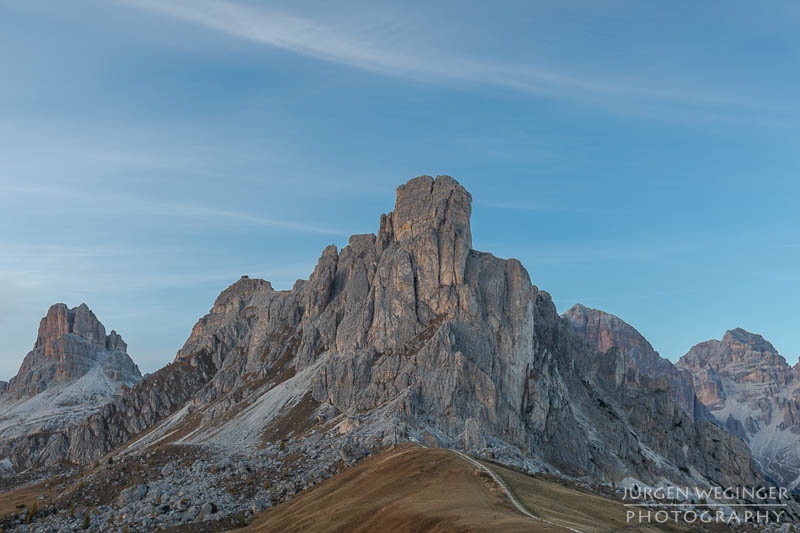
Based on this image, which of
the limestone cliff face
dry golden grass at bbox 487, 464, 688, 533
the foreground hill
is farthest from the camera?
the limestone cliff face

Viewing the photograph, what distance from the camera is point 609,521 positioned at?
250 feet

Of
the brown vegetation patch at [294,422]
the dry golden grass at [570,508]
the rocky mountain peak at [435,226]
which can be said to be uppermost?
the rocky mountain peak at [435,226]

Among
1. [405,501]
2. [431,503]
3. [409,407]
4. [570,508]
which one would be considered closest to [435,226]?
[409,407]

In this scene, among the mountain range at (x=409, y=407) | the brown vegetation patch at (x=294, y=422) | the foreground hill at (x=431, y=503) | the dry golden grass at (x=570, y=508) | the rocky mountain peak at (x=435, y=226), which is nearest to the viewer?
the foreground hill at (x=431, y=503)

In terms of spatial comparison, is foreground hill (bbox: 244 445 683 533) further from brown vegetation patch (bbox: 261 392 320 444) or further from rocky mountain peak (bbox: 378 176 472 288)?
rocky mountain peak (bbox: 378 176 472 288)

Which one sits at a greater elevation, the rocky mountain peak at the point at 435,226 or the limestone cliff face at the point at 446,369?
the rocky mountain peak at the point at 435,226

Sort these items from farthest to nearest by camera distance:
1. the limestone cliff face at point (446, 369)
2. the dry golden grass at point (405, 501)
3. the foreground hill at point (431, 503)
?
the limestone cliff face at point (446, 369)
the foreground hill at point (431, 503)
the dry golden grass at point (405, 501)

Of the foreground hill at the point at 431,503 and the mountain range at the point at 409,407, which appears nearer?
the foreground hill at the point at 431,503

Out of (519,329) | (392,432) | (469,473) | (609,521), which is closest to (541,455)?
(519,329)

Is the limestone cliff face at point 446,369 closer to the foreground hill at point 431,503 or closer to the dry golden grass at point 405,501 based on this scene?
the dry golden grass at point 405,501

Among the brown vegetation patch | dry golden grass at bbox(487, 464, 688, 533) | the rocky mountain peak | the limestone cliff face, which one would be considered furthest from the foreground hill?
the rocky mountain peak

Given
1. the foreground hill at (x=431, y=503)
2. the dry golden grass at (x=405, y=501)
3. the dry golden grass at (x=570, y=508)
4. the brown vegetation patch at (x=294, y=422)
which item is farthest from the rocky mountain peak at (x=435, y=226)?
the dry golden grass at (x=570, y=508)

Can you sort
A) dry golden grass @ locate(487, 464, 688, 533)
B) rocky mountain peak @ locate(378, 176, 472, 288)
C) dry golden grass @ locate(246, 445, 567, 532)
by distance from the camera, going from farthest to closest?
rocky mountain peak @ locate(378, 176, 472, 288) < dry golden grass @ locate(487, 464, 688, 533) < dry golden grass @ locate(246, 445, 567, 532)

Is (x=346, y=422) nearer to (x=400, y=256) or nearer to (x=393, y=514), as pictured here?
(x=400, y=256)
